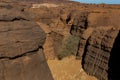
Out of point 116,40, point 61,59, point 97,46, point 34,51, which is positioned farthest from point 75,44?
point 34,51

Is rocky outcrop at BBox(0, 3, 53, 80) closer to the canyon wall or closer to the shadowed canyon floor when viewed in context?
the shadowed canyon floor

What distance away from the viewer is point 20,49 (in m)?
6.79

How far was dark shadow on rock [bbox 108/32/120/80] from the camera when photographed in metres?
12.2

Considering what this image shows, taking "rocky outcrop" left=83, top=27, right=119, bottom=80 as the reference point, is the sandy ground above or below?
below

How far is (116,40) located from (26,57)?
640cm

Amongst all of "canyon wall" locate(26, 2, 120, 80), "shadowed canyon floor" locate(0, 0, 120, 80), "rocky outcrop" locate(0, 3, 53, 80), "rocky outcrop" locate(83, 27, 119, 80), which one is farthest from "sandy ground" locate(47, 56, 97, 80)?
"rocky outcrop" locate(0, 3, 53, 80)

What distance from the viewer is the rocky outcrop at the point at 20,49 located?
6523 millimetres

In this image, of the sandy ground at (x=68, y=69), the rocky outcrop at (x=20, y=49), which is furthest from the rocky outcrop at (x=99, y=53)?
the rocky outcrop at (x=20, y=49)

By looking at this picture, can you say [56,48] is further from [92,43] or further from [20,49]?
[20,49]

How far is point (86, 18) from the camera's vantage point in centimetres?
1781

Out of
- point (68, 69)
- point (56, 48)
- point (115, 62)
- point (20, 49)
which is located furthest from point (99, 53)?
point (20, 49)

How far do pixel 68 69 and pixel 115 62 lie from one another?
333 centimetres

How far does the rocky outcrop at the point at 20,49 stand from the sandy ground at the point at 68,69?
6.15m

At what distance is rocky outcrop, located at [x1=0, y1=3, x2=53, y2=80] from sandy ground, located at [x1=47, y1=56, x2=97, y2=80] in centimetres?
615
